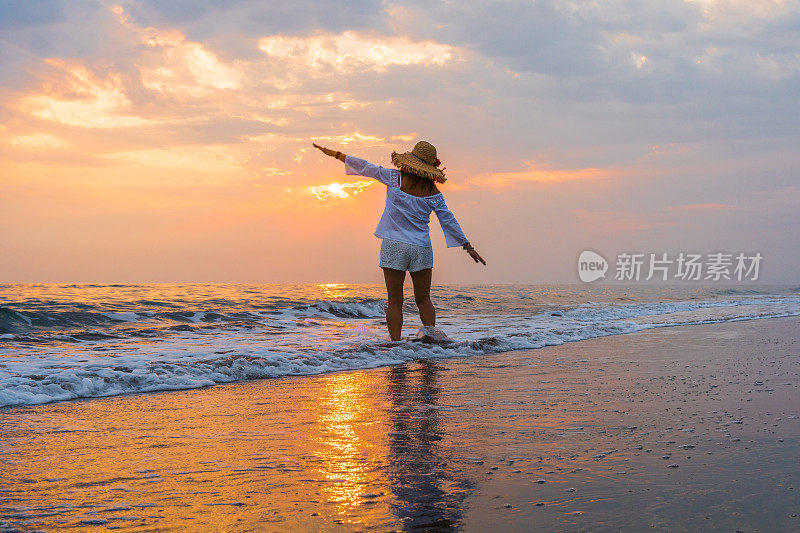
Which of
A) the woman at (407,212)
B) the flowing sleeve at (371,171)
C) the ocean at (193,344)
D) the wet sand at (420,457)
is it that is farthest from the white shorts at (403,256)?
Answer: the wet sand at (420,457)

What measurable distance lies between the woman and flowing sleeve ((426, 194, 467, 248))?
11mm

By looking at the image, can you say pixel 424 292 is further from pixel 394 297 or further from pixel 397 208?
pixel 397 208

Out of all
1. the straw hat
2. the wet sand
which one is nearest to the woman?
the straw hat

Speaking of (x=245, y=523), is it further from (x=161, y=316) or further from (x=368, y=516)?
(x=161, y=316)

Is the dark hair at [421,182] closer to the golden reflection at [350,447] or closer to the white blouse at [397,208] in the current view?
the white blouse at [397,208]

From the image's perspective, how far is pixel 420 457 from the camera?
2.51 m

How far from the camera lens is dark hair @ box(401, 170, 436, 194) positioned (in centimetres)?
668

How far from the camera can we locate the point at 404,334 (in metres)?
8.66

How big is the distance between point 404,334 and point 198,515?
681 centimetres

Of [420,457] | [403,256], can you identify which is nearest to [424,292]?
[403,256]

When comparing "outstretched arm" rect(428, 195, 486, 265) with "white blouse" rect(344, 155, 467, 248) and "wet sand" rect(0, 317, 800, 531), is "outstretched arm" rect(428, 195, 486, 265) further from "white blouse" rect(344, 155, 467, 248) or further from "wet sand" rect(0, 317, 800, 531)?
"wet sand" rect(0, 317, 800, 531)

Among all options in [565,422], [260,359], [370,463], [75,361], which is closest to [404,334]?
[260,359]

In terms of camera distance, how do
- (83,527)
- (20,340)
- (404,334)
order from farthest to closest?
1. (404,334)
2. (20,340)
3. (83,527)

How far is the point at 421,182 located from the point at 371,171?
520mm
